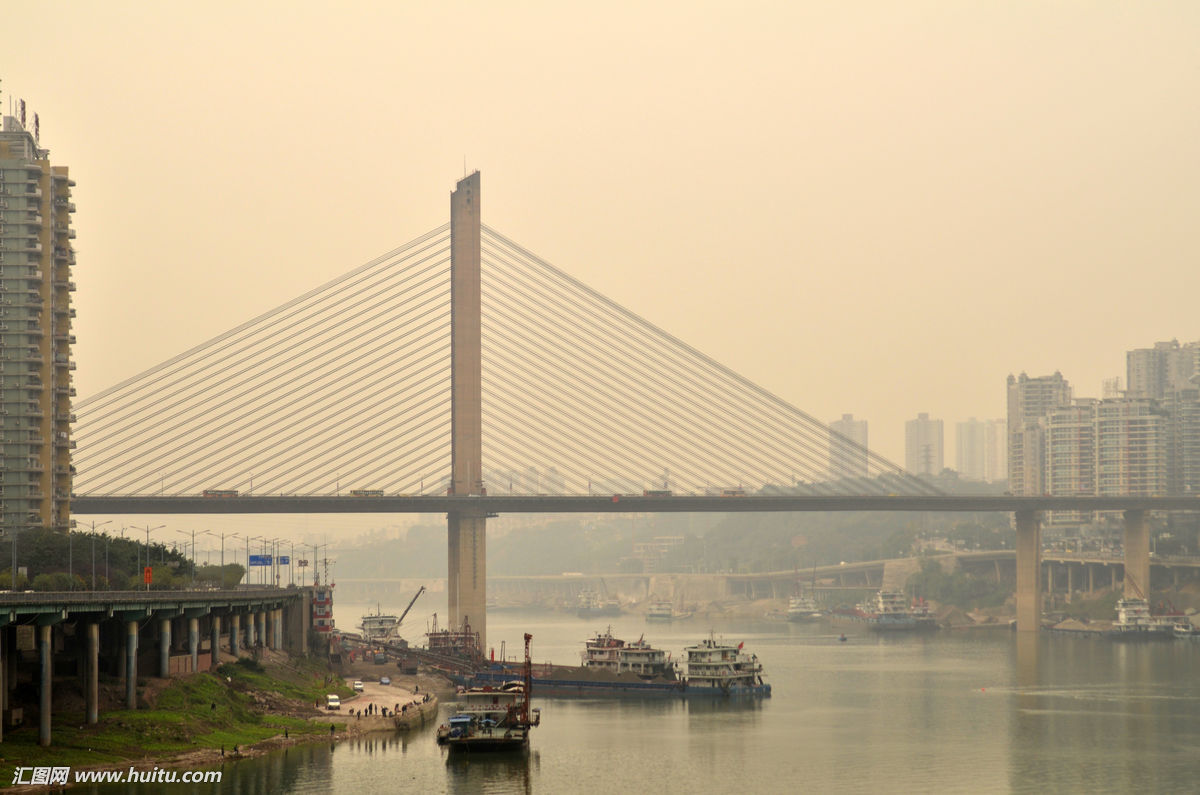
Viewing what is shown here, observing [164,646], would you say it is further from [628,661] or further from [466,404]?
[466,404]

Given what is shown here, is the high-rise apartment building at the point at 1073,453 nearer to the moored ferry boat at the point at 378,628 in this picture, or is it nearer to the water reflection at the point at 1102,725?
the water reflection at the point at 1102,725

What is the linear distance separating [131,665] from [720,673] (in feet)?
116

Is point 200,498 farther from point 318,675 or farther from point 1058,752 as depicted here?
point 1058,752

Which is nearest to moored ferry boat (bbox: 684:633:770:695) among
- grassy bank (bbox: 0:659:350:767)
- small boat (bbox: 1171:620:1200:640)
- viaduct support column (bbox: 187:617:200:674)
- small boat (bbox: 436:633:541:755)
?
small boat (bbox: 436:633:541:755)

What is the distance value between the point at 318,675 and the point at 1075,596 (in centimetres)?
10190

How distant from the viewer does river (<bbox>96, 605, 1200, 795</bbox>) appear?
175 ft

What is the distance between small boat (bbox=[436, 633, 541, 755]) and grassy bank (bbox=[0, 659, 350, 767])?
5.06 m

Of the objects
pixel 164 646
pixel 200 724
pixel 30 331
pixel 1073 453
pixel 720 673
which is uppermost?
pixel 30 331

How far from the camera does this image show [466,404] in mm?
103312

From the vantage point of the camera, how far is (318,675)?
78.2 m

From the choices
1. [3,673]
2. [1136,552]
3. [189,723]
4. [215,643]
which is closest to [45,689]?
[3,673]

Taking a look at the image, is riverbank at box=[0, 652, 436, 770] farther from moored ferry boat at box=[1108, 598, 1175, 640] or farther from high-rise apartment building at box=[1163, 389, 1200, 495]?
high-rise apartment building at box=[1163, 389, 1200, 495]

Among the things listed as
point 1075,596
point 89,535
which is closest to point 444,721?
point 89,535

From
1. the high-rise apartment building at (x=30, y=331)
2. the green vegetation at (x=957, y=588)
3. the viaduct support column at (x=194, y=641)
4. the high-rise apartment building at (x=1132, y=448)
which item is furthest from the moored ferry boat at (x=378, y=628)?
the high-rise apartment building at (x=1132, y=448)
